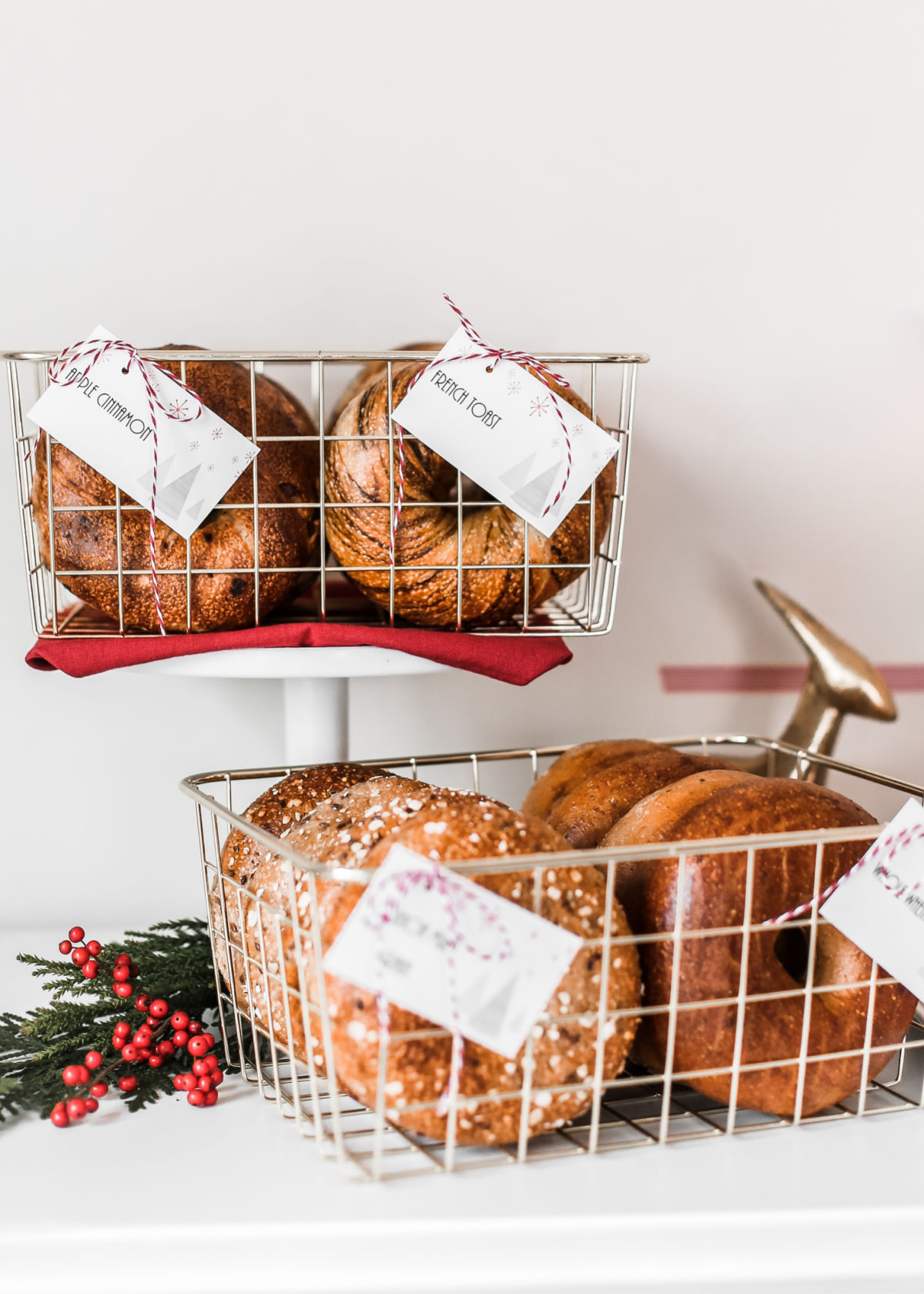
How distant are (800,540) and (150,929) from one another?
0.76 metres

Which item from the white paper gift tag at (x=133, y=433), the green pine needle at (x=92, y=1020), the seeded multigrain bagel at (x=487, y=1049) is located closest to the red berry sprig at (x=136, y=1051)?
the green pine needle at (x=92, y=1020)

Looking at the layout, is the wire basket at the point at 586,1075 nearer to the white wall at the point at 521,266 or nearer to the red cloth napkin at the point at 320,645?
the red cloth napkin at the point at 320,645

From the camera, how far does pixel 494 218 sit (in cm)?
106

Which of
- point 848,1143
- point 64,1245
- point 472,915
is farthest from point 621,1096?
point 64,1245

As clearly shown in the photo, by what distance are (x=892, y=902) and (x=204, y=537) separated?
50cm

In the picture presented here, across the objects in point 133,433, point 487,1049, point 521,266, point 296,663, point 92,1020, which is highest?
point 521,266

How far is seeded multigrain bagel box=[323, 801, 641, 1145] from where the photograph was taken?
58cm

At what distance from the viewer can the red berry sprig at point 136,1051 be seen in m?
0.70

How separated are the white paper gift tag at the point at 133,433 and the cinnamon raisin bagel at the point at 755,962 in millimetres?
369

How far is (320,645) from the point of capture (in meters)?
0.72

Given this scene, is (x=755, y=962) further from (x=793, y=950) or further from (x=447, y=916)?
(x=447, y=916)

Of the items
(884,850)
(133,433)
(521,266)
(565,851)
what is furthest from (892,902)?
(521,266)

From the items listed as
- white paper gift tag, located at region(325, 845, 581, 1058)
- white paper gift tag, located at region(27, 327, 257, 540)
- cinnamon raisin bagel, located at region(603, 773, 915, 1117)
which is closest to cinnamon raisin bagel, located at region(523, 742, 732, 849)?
cinnamon raisin bagel, located at region(603, 773, 915, 1117)

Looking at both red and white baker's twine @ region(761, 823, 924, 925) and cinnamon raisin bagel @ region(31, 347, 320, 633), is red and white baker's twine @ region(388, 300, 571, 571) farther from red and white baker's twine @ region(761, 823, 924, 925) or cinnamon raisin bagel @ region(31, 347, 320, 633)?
red and white baker's twine @ region(761, 823, 924, 925)
